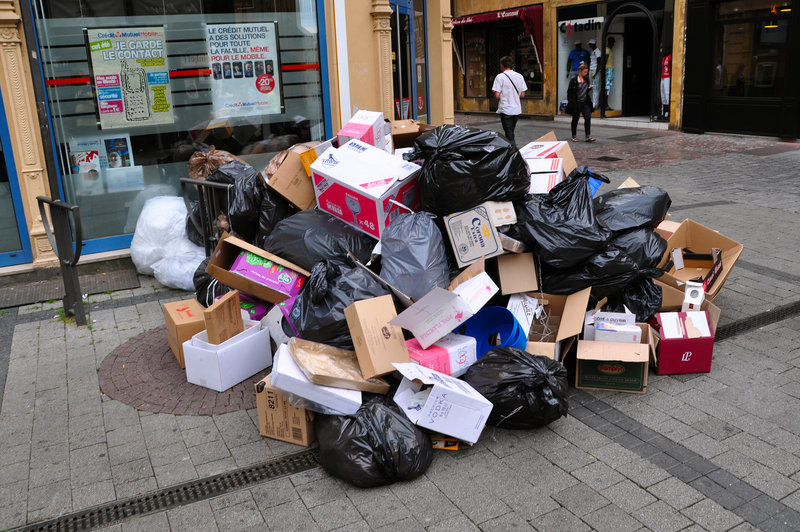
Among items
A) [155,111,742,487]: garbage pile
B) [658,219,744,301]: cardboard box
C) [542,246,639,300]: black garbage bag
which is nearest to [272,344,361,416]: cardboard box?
[155,111,742,487]: garbage pile

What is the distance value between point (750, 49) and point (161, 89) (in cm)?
1204

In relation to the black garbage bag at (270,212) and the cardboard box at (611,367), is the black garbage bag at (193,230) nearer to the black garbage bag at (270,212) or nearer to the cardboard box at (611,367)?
the black garbage bag at (270,212)

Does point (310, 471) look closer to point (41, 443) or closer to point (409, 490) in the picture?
point (409, 490)

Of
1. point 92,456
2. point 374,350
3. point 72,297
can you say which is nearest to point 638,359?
point 374,350

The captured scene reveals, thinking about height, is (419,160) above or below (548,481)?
Result: above

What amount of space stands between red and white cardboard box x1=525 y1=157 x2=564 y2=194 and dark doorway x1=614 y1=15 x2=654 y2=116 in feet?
43.3

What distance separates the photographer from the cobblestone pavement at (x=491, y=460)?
3.05m

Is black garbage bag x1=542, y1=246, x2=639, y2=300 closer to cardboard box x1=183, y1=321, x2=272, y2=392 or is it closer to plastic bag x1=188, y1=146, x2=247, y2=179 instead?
cardboard box x1=183, y1=321, x2=272, y2=392

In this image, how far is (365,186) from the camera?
4590mm

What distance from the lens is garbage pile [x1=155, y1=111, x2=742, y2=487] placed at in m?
3.46

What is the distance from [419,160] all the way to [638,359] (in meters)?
2.10

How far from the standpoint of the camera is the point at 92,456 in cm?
361

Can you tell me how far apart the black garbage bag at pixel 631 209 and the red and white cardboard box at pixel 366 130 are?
180cm

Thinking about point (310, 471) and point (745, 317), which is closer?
point (310, 471)
